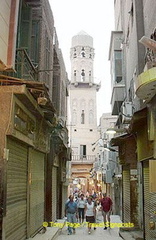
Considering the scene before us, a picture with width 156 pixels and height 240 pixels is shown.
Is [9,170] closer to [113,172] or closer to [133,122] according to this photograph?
[133,122]

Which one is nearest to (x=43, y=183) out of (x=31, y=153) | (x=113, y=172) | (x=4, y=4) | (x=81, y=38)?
(x=31, y=153)

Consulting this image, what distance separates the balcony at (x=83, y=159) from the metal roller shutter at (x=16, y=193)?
3804 cm

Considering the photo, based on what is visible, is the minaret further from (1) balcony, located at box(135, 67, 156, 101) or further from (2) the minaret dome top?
(1) balcony, located at box(135, 67, 156, 101)

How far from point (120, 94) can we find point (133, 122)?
700 cm

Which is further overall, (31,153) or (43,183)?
(43,183)

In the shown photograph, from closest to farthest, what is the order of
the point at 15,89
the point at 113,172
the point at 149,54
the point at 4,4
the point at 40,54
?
the point at 4,4 → the point at 15,89 → the point at 149,54 → the point at 40,54 → the point at 113,172

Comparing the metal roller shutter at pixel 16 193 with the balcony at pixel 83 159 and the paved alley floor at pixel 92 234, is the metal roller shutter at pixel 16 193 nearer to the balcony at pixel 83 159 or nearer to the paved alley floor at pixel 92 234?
the paved alley floor at pixel 92 234

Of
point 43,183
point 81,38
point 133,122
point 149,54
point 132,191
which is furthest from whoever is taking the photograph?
point 81,38

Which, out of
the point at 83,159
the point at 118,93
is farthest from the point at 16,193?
the point at 83,159

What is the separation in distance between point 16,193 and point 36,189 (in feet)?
9.61

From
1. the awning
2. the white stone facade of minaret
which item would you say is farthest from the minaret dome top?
the awning

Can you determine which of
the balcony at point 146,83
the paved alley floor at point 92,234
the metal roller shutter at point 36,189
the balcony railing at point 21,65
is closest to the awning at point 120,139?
the metal roller shutter at point 36,189

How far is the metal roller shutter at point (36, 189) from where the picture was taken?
1029 centimetres

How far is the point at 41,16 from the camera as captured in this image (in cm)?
1173
